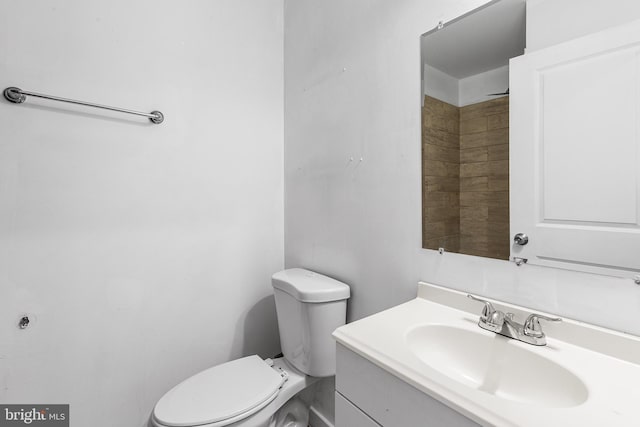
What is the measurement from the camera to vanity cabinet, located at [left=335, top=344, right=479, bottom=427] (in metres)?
0.55

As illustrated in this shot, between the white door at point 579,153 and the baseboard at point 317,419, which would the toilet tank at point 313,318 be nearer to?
the baseboard at point 317,419

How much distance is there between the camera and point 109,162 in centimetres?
116

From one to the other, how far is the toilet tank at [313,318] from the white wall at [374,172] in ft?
0.31

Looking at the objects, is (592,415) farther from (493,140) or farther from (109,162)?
(109,162)

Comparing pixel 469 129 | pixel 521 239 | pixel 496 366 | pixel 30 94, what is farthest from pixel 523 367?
pixel 30 94

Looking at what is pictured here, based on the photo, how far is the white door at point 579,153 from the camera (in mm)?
642

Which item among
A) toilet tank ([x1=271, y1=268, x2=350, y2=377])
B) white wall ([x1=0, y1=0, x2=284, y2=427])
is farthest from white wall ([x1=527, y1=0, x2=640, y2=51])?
white wall ([x1=0, y1=0, x2=284, y2=427])

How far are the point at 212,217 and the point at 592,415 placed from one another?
1384 mm

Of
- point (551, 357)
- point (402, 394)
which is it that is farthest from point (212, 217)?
point (551, 357)

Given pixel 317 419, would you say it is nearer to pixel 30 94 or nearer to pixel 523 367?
pixel 523 367

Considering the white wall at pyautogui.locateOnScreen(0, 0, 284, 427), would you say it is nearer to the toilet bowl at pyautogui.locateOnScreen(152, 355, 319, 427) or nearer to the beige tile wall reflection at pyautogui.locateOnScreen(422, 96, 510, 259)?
the toilet bowl at pyautogui.locateOnScreen(152, 355, 319, 427)

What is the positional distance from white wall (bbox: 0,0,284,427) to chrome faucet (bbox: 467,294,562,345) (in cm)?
111

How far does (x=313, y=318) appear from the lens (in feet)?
3.80

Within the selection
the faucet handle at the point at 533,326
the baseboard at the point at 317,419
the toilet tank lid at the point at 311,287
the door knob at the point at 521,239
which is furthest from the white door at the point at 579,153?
the baseboard at the point at 317,419
